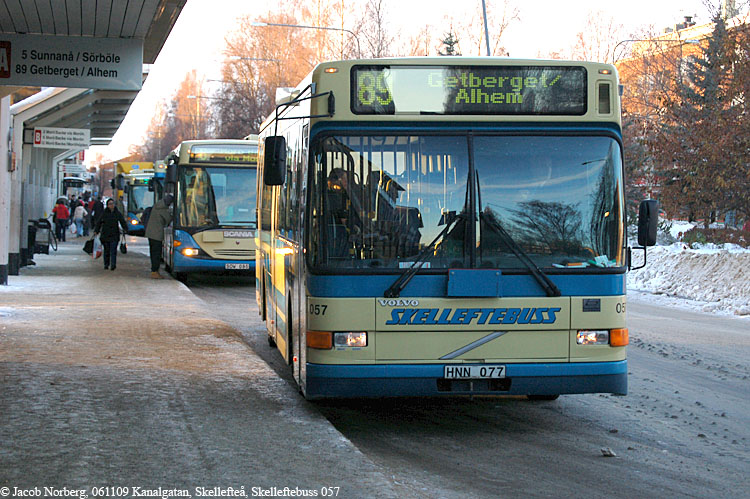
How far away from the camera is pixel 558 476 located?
21.9ft

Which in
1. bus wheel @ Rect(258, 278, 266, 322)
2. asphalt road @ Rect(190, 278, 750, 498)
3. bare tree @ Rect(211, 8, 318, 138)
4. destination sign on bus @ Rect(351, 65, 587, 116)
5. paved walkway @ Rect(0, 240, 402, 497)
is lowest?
asphalt road @ Rect(190, 278, 750, 498)

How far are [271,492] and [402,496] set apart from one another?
72 centimetres

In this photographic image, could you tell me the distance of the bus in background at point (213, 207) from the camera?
75.3 feet

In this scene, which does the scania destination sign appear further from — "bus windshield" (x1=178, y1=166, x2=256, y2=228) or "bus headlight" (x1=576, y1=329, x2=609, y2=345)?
"bus headlight" (x1=576, y1=329, x2=609, y2=345)

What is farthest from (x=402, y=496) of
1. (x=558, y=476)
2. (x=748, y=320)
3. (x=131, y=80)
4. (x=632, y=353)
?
(x=748, y=320)

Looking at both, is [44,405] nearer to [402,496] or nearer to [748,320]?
[402,496]

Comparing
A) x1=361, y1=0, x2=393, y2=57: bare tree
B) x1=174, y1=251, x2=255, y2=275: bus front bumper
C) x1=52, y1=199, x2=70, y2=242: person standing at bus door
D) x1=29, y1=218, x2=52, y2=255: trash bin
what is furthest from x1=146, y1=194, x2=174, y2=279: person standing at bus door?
x1=361, y1=0, x2=393, y2=57: bare tree

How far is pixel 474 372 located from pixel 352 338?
962 mm

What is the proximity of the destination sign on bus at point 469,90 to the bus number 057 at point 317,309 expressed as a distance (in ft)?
4.97

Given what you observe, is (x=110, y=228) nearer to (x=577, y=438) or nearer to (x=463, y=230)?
(x=463, y=230)

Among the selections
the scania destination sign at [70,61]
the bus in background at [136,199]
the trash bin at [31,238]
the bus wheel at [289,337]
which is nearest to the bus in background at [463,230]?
the bus wheel at [289,337]

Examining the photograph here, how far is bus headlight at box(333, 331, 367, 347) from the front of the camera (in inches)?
302

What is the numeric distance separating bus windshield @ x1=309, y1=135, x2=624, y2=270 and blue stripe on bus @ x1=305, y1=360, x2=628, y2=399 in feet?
2.55

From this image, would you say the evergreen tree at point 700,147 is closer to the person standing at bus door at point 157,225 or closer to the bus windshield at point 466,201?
the person standing at bus door at point 157,225
